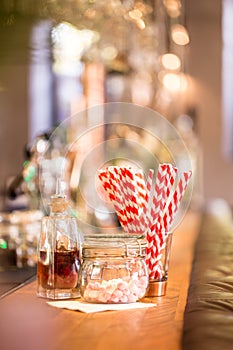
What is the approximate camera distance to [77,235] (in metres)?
2.05

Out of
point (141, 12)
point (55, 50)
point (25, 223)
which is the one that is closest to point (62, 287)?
point (25, 223)

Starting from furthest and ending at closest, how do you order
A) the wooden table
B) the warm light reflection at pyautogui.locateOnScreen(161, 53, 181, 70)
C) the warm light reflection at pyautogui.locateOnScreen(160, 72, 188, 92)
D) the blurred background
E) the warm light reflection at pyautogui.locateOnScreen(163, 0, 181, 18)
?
the warm light reflection at pyautogui.locateOnScreen(160, 72, 188, 92) < the warm light reflection at pyautogui.locateOnScreen(161, 53, 181, 70) < the warm light reflection at pyautogui.locateOnScreen(163, 0, 181, 18) < the blurred background < the wooden table

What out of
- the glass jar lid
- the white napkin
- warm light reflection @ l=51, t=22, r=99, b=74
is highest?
warm light reflection @ l=51, t=22, r=99, b=74

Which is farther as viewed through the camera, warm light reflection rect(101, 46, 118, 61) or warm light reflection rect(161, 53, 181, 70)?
warm light reflection rect(161, 53, 181, 70)

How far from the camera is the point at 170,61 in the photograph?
720cm

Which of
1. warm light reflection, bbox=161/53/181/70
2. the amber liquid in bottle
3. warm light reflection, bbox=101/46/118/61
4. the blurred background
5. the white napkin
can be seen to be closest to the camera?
the white napkin

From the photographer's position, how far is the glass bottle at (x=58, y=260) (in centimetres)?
200

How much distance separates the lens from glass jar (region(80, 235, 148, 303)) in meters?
1.94

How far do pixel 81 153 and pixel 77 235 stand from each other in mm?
2057

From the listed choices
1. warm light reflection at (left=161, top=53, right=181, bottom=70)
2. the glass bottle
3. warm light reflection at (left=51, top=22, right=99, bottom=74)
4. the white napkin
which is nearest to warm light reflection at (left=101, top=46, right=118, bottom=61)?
warm light reflection at (left=51, top=22, right=99, bottom=74)

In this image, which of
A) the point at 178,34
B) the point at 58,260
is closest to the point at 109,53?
the point at 178,34

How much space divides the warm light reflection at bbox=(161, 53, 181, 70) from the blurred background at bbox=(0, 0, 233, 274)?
0.01 metres

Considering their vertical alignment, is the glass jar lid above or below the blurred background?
below

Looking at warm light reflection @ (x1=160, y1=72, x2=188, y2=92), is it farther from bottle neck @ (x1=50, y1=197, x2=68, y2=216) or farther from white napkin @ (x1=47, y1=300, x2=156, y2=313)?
white napkin @ (x1=47, y1=300, x2=156, y2=313)
